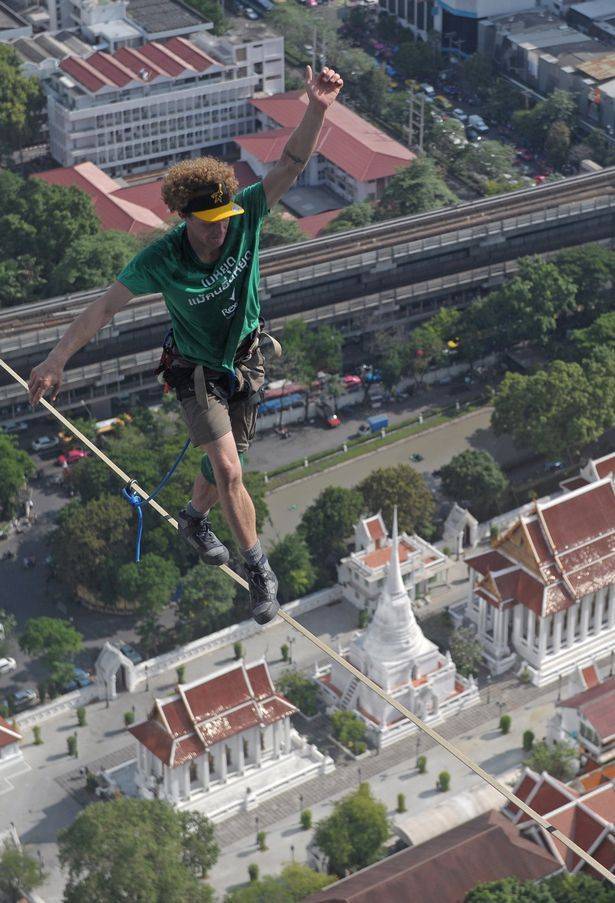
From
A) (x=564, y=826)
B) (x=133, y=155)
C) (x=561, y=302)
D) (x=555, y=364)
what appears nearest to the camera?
(x=564, y=826)

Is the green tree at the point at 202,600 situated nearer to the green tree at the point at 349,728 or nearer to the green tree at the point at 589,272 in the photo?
the green tree at the point at 349,728

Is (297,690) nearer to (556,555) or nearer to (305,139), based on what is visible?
(556,555)

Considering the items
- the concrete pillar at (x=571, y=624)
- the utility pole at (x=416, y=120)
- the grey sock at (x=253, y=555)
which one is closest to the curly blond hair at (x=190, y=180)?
the grey sock at (x=253, y=555)

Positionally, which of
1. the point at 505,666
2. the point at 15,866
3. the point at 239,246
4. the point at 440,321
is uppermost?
the point at 440,321

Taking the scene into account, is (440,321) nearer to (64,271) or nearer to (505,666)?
(64,271)

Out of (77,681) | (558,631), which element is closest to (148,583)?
(77,681)

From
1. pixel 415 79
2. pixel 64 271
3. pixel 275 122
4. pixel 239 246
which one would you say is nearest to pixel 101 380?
pixel 64 271
